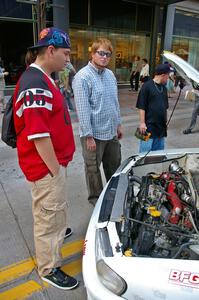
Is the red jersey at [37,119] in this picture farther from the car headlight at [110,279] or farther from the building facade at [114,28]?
the building facade at [114,28]

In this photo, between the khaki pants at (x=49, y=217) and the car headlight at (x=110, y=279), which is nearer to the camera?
the car headlight at (x=110, y=279)

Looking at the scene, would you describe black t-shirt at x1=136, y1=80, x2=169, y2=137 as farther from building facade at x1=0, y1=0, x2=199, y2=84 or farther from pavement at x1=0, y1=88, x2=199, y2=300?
building facade at x1=0, y1=0, x2=199, y2=84

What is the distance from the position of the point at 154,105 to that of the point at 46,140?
6.51 ft

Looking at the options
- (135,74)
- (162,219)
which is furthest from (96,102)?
(135,74)

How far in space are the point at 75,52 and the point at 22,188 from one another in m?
10.6

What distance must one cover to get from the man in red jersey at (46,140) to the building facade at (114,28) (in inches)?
386

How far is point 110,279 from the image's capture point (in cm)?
163

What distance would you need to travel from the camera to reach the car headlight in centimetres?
159

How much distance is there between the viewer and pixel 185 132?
7.06m

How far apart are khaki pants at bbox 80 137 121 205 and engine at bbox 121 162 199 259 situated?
2.34 ft

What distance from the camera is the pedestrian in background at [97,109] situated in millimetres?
2838

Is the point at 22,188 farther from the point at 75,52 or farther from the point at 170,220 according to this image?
the point at 75,52

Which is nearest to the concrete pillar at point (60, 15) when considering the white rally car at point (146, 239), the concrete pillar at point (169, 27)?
the concrete pillar at point (169, 27)

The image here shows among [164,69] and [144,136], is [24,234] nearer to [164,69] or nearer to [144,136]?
[144,136]
